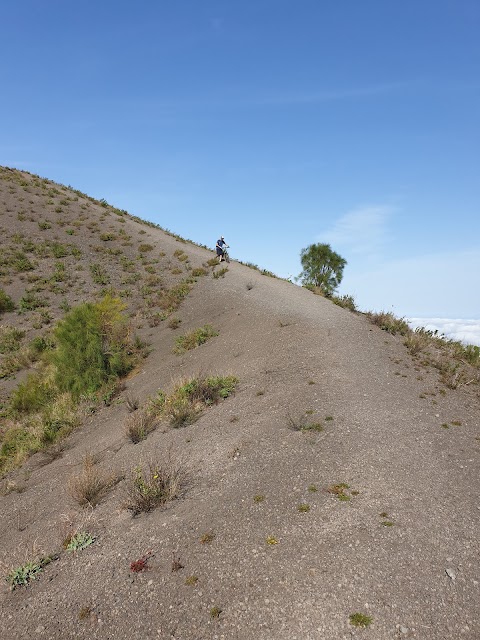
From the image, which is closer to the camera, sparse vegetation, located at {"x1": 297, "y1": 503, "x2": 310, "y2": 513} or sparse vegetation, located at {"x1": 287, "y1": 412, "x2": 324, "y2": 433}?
sparse vegetation, located at {"x1": 297, "y1": 503, "x2": 310, "y2": 513}

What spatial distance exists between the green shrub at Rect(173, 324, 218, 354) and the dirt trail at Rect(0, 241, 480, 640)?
577cm

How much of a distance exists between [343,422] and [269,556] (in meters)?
4.25

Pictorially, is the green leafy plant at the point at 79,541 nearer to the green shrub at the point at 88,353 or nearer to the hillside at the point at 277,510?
the hillside at the point at 277,510

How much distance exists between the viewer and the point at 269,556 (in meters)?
5.62

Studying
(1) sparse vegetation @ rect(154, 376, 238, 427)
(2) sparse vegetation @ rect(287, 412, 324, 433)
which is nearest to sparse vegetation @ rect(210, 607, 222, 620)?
(2) sparse vegetation @ rect(287, 412, 324, 433)

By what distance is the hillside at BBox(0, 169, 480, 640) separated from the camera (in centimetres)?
486

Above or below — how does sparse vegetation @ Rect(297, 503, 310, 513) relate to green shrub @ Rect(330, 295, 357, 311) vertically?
below

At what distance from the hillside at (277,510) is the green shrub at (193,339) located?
122 cm

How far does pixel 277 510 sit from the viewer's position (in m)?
6.59

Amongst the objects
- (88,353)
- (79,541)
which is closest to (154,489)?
(79,541)

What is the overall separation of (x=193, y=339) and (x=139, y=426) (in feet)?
25.4

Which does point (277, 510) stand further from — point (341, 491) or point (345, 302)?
point (345, 302)

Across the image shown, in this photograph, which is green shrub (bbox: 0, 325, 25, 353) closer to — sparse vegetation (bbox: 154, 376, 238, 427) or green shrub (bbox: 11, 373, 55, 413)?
green shrub (bbox: 11, 373, 55, 413)

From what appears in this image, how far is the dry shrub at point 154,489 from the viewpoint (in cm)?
727
